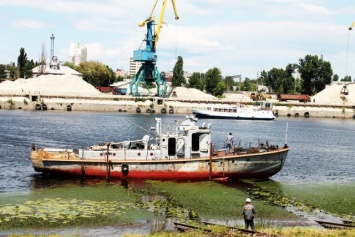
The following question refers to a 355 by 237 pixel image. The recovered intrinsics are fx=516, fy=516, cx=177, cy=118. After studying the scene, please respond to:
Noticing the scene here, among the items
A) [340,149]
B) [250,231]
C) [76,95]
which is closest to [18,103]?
[76,95]

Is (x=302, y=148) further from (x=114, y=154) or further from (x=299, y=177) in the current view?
(x=114, y=154)

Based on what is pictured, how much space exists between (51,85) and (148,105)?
122ft

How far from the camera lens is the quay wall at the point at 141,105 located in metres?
139

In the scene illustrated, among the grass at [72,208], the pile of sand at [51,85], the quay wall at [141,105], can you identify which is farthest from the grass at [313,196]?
the pile of sand at [51,85]

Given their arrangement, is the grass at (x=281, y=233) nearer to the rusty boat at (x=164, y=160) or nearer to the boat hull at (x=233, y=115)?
the rusty boat at (x=164, y=160)

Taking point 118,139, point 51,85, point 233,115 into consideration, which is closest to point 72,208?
point 118,139

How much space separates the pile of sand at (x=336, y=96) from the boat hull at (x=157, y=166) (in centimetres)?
13993

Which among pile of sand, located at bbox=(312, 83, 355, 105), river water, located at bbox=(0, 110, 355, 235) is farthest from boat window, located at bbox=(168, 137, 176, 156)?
pile of sand, located at bbox=(312, 83, 355, 105)

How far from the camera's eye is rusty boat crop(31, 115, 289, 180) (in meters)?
39.7

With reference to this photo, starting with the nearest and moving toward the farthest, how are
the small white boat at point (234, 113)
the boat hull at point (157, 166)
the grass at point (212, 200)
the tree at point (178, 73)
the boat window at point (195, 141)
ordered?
the grass at point (212, 200)
the boat hull at point (157, 166)
the boat window at point (195, 141)
the small white boat at point (234, 113)
the tree at point (178, 73)

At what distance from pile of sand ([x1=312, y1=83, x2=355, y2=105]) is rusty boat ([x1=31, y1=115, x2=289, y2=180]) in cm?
14065

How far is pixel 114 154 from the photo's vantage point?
40250 millimetres

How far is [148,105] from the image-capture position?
479 feet

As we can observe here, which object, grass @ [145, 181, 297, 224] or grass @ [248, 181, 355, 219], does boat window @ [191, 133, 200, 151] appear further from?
grass @ [248, 181, 355, 219]
